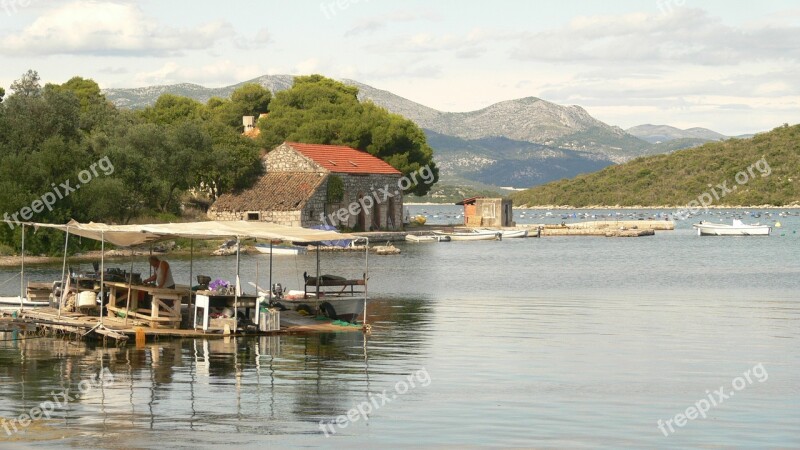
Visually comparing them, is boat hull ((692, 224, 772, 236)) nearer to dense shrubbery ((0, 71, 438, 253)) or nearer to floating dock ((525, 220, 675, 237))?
floating dock ((525, 220, 675, 237))

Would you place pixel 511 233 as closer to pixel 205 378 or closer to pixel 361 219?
pixel 361 219

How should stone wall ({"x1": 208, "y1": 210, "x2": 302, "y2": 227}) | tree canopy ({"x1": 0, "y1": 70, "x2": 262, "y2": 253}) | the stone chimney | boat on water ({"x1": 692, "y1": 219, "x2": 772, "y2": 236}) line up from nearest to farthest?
1. tree canopy ({"x1": 0, "y1": 70, "x2": 262, "y2": 253})
2. stone wall ({"x1": 208, "y1": 210, "x2": 302, "y2": 227})
3. boat on water ({"x1": 692, "y1": 219, "x2": 772, "y2": 236})
4. the stone chimney

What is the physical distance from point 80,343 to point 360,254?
48098mm

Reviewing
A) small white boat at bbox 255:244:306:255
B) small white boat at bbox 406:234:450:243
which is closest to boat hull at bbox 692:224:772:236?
small white boat at bbox 406:234:450:243

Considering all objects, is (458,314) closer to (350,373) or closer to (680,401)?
(350,373)

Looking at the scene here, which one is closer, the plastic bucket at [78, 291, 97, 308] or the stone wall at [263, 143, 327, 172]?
the plastic bucket at [78, 291, 97, 308]

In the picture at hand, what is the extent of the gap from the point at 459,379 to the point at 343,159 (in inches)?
2726

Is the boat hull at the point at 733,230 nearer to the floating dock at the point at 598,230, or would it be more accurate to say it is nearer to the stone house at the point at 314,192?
the floating dock at the point at 598,230

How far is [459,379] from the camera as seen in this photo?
25.2 metres

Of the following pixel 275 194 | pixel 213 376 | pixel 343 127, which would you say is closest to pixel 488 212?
pixel 343 127

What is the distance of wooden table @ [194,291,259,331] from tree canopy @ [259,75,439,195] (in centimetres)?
7111

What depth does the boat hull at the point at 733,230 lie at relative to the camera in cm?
10988

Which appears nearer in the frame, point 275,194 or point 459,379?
point 459,379

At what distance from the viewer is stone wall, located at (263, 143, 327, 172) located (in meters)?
88.5
